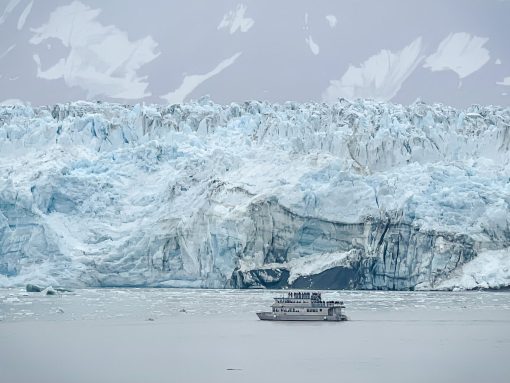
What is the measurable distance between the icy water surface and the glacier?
4.07 meters

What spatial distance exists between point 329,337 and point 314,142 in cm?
2313

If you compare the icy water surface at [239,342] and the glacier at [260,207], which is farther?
the glacier at [260,207]

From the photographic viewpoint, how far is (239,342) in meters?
23.8

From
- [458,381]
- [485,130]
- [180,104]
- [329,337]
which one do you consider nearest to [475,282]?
[485,130]

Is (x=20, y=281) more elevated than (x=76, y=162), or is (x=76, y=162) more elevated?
(x=76, y=162)

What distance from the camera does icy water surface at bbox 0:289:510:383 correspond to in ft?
61.3

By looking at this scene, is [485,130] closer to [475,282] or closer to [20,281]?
[475,282]

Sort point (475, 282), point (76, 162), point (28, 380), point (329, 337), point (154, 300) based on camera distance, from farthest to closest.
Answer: point (76, 162) < point (475, 282) < point (154, 300) < point (329, 337) < point (28, 380)

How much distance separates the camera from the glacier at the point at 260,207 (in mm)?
41625

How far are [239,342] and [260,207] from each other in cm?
1924

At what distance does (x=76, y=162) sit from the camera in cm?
4606

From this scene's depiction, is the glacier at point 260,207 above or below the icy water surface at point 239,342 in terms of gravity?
above

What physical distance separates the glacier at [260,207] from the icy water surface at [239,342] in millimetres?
4066

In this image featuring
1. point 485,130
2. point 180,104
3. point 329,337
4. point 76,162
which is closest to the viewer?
point 329,337
